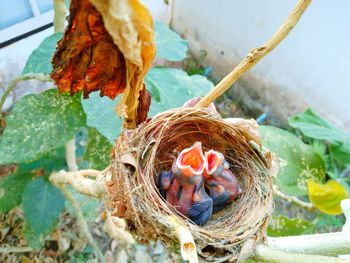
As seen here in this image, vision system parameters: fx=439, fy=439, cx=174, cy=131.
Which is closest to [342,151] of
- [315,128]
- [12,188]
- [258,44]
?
[315,128]

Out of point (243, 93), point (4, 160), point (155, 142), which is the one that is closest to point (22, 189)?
point (4, 160)

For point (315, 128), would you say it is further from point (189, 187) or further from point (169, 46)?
point (189, 187)

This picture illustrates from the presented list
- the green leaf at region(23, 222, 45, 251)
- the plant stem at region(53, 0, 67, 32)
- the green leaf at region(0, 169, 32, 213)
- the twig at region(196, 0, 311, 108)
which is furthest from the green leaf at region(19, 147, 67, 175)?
the twig at region(196, 0, 311, 108)

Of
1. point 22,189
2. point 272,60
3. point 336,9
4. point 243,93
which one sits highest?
point 336,9

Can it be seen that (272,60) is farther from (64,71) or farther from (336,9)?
(64,71)

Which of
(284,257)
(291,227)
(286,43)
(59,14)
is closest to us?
(284,257)

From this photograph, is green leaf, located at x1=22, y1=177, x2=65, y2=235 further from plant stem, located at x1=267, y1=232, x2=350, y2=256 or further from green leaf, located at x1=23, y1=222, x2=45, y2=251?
plant stem, located at x1=267, y1=232, x2=350, y2=256

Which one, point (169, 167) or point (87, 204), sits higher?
point (169, 167)
